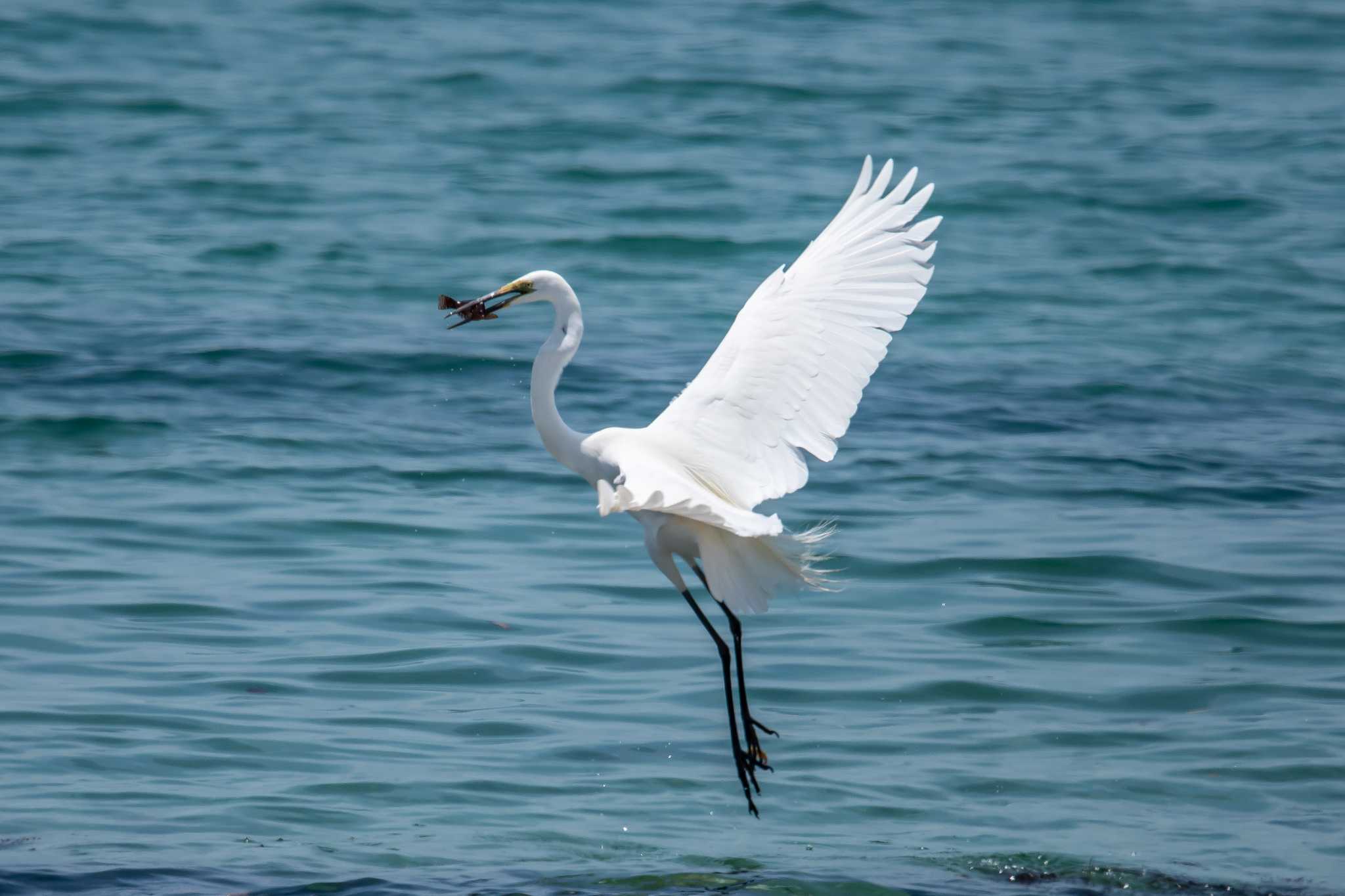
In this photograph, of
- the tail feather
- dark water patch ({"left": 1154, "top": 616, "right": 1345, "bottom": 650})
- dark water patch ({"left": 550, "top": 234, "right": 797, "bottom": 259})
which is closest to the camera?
the tail feather

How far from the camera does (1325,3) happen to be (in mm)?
22703

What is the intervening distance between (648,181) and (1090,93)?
17.7 feet

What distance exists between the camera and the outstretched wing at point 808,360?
589 centimetres

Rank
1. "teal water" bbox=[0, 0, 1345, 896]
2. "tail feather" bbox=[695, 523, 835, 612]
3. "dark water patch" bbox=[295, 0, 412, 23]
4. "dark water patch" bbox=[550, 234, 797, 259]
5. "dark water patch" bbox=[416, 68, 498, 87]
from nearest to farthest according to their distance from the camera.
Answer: "tail feather" bbox=[695, 523, 835, 612] → "teal water" bbox=[0, 0, 1345, 896] → "dark water patch" bbox=[550, 234, 797, 259] → "dark water patch" bbox=[416, 68, 498, 87] → "dark water patch" bbox=[295, 0, 412, 23]

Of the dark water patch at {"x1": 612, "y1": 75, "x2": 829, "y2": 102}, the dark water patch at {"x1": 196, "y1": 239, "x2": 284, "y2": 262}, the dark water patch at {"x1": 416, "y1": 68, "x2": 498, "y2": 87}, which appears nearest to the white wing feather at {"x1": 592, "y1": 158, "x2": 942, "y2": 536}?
the dark water patch at {"x1": 196, "y1": 239, "x2": 284, "y2": 262}

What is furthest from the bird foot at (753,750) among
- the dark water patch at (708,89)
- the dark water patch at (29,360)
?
the dark water patch at (708,89)

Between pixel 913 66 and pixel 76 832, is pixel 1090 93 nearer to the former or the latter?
pixel 913 66

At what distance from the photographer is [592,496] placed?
9602 mm

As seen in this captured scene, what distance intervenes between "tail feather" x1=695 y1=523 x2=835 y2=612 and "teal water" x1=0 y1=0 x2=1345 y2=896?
87 centimetres

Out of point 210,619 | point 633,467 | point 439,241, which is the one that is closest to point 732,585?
point 633,467

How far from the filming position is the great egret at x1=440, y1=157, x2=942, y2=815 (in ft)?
19.0

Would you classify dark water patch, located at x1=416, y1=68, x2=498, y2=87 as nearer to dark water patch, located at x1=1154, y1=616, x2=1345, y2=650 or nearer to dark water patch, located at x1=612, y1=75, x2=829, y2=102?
dark water patch, located at x1=612, y1=75, x2=829, y2=102

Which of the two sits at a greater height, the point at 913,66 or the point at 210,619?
the point at 913,66

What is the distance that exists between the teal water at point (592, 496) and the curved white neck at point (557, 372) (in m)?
1.29
